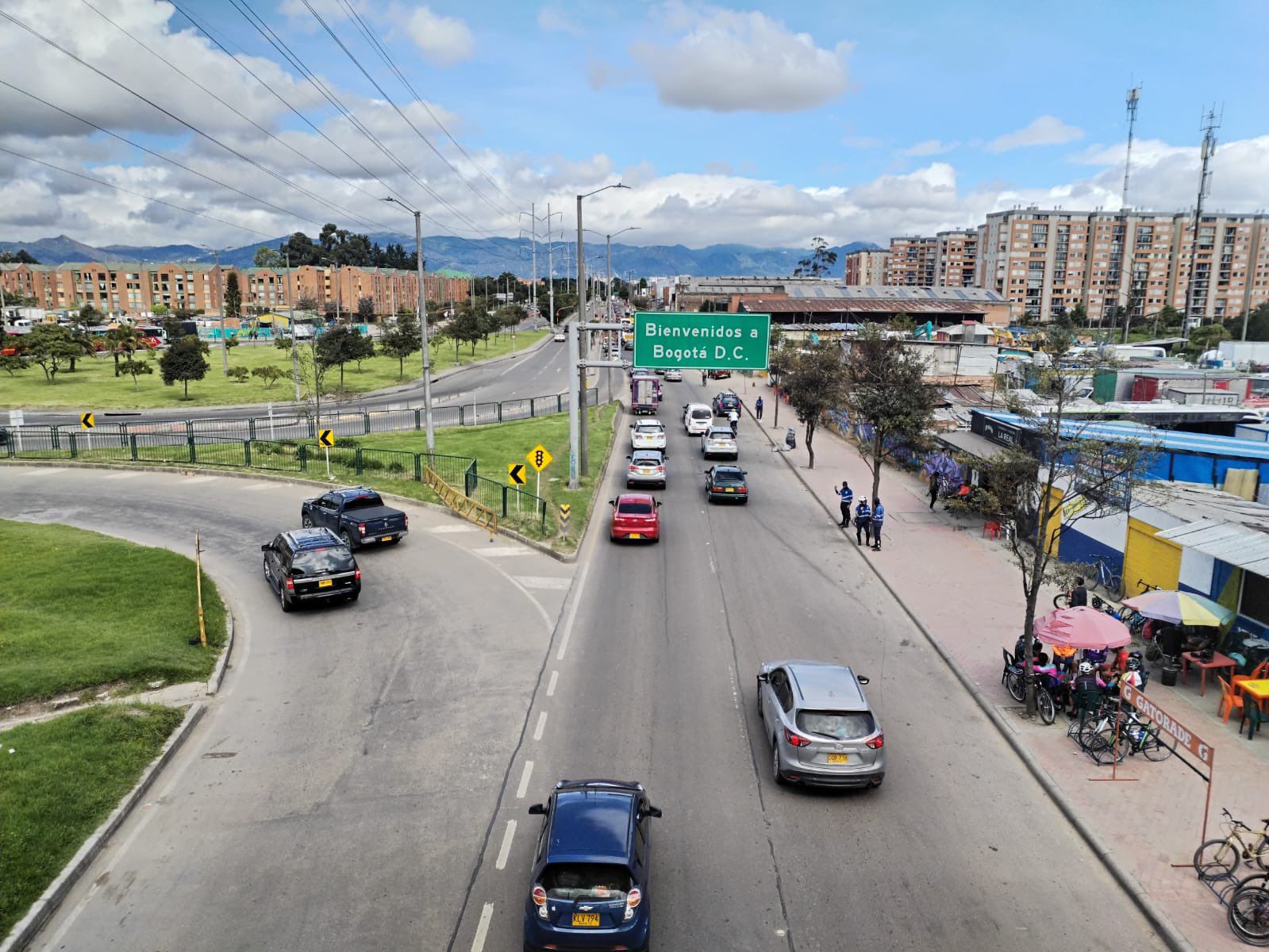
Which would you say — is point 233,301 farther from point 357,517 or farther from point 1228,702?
point 1228,702

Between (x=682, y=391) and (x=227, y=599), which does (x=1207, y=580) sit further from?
(x=682, y=391)

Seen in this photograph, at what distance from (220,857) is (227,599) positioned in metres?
10.4

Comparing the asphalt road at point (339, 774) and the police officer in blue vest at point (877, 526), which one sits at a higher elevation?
the police officer in blue vest at point (877, 526)

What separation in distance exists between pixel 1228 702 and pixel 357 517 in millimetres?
19617

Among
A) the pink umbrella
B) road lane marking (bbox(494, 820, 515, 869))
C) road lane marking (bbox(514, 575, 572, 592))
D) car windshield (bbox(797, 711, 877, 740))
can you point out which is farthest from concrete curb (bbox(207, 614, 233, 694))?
the pink umbrella

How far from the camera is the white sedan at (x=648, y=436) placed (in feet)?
120

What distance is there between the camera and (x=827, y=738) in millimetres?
11094

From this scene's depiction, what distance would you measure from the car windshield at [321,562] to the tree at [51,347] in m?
55.3

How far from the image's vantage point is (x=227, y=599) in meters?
19.2

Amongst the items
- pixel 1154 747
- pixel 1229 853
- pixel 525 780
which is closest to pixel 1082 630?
pixel 1154 747

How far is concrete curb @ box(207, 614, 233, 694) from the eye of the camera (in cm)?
1450

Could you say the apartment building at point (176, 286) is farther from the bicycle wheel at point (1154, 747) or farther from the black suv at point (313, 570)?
the bicycle wheel at point (1154, 747)

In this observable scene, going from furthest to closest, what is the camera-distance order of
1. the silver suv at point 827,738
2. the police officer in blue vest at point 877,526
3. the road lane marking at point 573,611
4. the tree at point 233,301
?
the tree at point 233,301
the police officer in blue vest at point 877,526
the road lane marking at point 573,611
the silver suv at point 827,738

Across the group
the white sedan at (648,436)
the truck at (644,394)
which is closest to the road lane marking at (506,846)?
the white sedan at (648,436)
